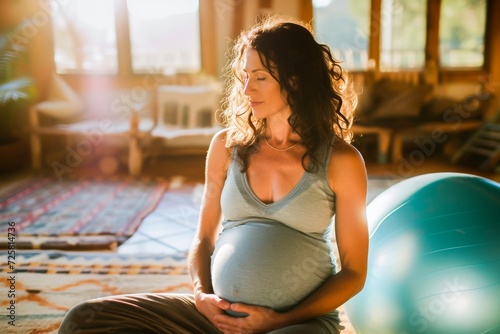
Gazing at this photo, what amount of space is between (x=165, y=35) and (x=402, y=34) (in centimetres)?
326

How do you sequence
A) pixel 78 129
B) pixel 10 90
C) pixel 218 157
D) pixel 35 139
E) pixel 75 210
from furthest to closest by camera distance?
pixel 35 139 < pixel 78 129 < pixel 10 90 < pixel 75 210 < pixel 218 157

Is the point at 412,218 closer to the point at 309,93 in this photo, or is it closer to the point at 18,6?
the point at 309,93

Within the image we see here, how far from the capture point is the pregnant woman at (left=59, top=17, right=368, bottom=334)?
1306 millimetres

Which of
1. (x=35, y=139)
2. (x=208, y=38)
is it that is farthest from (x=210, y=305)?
(x=208, y=38)

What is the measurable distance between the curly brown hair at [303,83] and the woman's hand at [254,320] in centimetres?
43

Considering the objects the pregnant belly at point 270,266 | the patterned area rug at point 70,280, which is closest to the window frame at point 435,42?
the patterned area rug at point 70,280

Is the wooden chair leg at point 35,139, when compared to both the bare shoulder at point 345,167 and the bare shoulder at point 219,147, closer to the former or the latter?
the bare shoulder at point 219,147

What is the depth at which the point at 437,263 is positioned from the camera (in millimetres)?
1419

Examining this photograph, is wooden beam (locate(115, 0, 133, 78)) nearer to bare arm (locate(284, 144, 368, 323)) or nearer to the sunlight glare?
the sunlight glare

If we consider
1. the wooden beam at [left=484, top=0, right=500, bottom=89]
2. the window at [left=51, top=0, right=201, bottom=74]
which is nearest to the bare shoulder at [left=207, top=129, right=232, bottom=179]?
the window at [left=51, top=0, right=201, bottom=74]

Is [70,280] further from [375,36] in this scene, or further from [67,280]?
[375,36]

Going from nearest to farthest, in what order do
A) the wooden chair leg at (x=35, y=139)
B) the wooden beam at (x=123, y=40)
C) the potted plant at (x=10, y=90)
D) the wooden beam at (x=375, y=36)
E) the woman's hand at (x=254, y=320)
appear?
the woman's hand at (x=254, y=320), the potted plant at (x=10, y=90), the wooden chair leg at (x=35, y=139), the wooden beam at (x=123, y=40), the wooden beam at (x=375, y=36)

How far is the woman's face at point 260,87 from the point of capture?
1434mm

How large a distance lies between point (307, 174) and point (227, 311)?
447 millimetres
